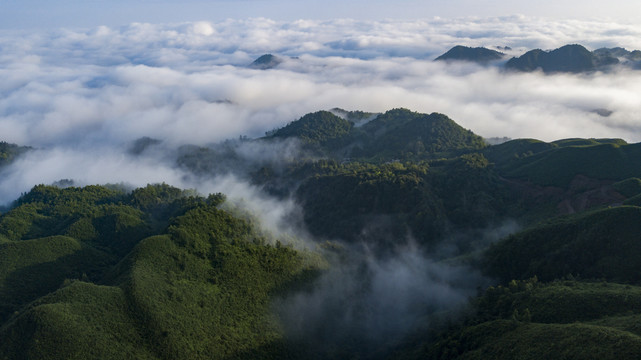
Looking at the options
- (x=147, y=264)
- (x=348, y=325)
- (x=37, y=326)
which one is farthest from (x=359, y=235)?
(x=37, y=326)

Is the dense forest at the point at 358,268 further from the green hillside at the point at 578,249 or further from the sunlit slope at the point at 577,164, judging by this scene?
the sunlit slope at the point at 577,164

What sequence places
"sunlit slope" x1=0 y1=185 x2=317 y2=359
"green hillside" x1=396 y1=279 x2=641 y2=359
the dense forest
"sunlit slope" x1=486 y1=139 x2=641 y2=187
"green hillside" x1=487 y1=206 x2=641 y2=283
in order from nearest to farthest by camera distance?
"green hillside" x1=396 y1=279 x2=641 y2=359, the dense forest, "sunlit slope" x1=0 y1=185 x2=317 y2=359, "green hillside" x1=487 y1=206 x2=641 y2=283, "sunlit slope" x1=486 y1=139 x2=641 y2=187

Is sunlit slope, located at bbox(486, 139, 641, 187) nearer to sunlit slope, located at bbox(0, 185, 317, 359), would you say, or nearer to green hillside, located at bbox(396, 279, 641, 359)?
green hillside, located at bbox(396, 279, 641, 359)

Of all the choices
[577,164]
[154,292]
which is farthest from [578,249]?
[154,292]

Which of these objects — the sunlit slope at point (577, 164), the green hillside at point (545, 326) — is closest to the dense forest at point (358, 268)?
the green hillside at point (545, 326)

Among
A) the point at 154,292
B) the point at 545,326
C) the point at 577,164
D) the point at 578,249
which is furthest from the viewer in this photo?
the point at 577,164

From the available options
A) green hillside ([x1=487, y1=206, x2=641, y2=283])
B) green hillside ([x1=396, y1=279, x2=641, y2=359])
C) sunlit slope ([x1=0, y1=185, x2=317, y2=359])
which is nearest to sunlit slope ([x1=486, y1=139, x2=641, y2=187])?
green hillside ([x1=487, y1=206, x2=641, y2=283])

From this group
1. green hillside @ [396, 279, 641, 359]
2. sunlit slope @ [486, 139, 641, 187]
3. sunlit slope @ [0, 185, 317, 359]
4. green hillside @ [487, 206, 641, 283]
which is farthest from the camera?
sunlit slope @ [486, 139, 641, 187]

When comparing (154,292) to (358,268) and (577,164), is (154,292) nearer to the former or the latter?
(358,268)
